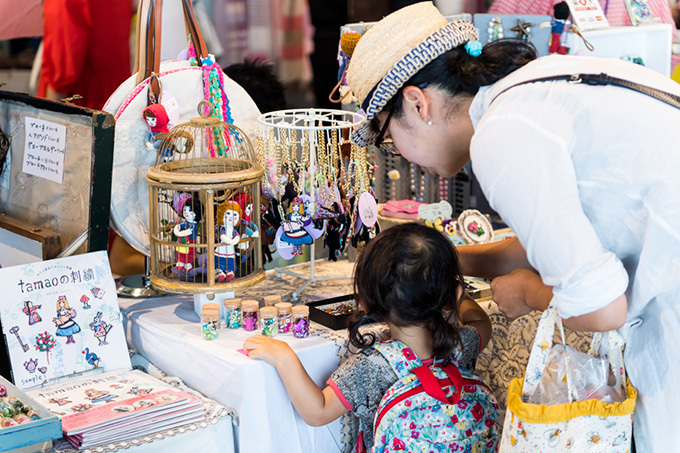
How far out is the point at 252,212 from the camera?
5.82 feet

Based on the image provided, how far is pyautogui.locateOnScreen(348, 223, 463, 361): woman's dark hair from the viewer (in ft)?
4.83

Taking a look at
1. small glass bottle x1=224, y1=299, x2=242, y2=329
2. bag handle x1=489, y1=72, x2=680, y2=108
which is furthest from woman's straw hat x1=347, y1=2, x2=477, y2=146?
small glass bottle x1=224, y1=299, x2=242, y2=329

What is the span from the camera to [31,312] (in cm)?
161

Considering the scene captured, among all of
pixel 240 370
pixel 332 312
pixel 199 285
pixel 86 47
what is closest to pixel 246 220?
pixel 199 285

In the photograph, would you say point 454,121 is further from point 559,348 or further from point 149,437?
point 149,437

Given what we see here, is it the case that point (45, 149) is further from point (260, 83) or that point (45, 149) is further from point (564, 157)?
point (564, 157)

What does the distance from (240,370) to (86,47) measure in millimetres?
1722

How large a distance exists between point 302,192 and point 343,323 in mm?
335

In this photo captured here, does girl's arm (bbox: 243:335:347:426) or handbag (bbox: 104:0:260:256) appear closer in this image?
girl's arm (bbox: 243:335:347:426)

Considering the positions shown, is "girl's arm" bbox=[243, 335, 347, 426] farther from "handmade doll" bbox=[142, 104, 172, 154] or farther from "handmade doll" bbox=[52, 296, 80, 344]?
"handmade doll" bbox=[142, 104, 172, 154]

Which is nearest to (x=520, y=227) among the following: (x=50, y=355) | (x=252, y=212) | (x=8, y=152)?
(x=252, y=212)

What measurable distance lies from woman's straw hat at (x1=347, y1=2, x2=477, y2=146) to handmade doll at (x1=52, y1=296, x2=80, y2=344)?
2.68 ft

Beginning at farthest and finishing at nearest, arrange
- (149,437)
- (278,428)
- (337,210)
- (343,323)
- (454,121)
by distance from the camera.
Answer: (337,210)
(343,323)
(278,428)
(149,437)
(454,121)

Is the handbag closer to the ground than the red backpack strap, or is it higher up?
higher up
